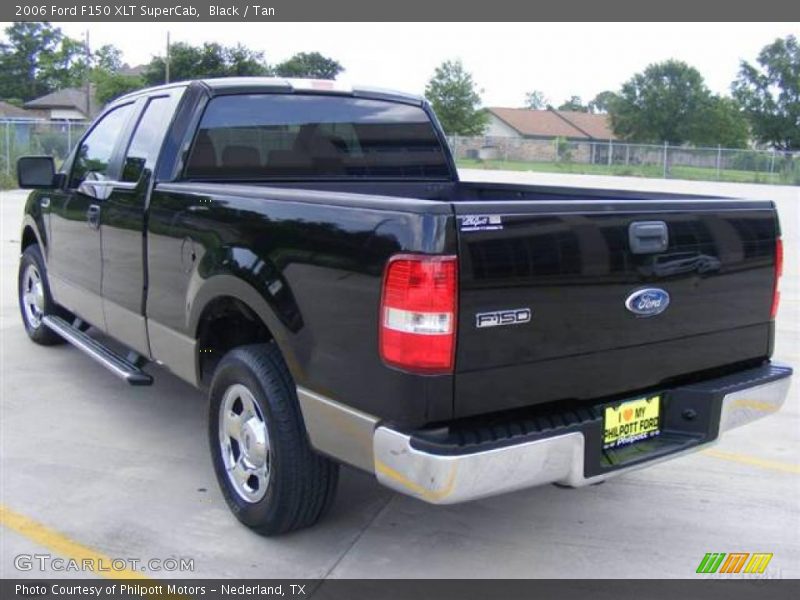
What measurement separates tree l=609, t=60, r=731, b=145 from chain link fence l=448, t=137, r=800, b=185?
37.4 metres

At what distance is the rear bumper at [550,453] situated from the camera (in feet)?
9.17

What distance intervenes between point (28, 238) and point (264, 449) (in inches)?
164

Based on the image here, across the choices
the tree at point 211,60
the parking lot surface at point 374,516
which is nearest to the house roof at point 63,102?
the tree at point 211,60

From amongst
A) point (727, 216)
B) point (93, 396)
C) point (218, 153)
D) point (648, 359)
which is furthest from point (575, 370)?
point (93, 396)

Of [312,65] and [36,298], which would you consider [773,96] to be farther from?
[36,298]

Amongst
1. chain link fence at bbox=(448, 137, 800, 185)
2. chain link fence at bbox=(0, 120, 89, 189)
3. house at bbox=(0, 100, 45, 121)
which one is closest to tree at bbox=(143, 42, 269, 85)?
chain link fence at bbox=(448, 137, 800, 185)

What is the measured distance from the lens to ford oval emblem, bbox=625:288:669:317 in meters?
3.20

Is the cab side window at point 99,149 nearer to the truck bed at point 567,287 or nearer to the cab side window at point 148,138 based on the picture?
the cab side window at point 148,138

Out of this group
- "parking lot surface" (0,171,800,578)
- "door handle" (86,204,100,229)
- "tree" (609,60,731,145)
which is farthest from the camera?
"tree" (609,60,731,145)

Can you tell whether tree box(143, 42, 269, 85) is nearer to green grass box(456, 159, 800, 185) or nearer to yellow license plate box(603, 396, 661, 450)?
green grass box(456, 159, 800, 185)

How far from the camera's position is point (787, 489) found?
4379mm

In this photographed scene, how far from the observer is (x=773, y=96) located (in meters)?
72.9

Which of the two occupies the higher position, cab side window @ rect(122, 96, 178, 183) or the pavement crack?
cab side window @ rect(122, 96, 178, 183)

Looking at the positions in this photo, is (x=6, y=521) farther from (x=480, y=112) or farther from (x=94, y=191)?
(x=480, y=112)
